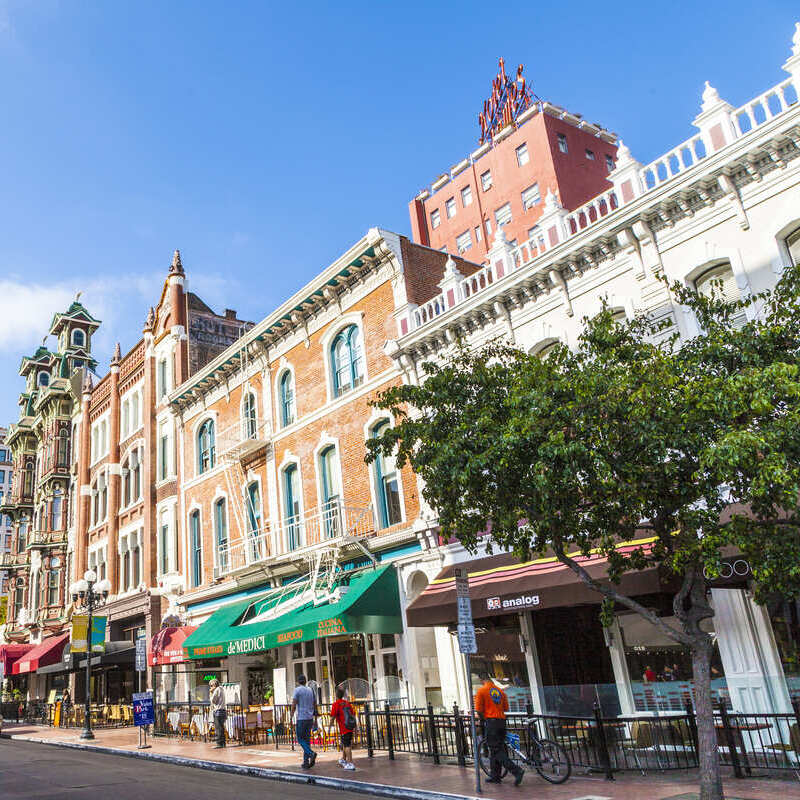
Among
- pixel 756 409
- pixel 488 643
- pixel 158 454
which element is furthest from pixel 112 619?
pixel 756 409

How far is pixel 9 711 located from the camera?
3881cm

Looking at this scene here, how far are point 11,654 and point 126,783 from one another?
33765mm

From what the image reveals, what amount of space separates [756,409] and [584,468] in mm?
2152

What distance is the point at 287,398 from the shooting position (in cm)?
2467

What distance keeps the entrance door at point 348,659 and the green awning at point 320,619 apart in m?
1.79

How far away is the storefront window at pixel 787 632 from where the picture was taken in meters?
12.1

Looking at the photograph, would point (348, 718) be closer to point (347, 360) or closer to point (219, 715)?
point (219, 715)

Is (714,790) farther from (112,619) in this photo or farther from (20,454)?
(20,454)

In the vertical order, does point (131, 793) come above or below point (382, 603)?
below

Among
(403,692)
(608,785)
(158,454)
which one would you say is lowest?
(608,785)

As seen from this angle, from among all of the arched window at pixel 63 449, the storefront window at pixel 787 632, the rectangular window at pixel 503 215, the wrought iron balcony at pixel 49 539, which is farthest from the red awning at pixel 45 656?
the storefront window at pixel 787 632

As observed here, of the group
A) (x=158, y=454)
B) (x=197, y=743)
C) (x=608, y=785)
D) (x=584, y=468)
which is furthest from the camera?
(x=158, y=454)

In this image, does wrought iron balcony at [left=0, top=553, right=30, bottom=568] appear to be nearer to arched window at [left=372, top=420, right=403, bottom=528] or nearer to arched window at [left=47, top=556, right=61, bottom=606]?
arched window at [left=47, top=556, right=61, bottom=606]

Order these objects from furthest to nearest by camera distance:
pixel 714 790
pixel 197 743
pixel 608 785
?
pixel 197 743
pixel 608 785
pixel 714 790
